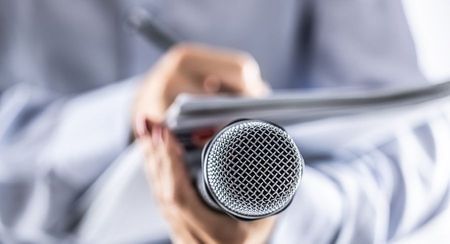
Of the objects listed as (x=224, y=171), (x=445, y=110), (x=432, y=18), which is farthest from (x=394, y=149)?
(x=224, y=171)

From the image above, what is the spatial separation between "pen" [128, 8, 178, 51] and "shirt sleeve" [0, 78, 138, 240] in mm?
105

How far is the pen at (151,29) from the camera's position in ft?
1.61

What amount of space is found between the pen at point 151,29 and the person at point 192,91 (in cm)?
1

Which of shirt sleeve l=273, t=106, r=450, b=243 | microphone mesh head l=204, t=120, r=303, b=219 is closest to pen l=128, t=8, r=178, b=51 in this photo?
shirt sleeve l=273, t=106, r=450, b=243

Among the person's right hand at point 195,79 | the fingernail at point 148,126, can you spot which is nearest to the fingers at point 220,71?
the person's right hand at point 195,79

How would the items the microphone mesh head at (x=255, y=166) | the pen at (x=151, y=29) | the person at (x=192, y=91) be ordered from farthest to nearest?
the pen at (x=151, y=29)
the person at (x=192, y=91)
the microphone mesh head at (x=255, y=166)

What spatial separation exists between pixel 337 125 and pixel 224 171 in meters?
0.12

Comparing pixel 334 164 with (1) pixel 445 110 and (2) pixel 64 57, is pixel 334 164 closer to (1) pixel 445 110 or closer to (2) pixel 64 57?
(1) pixel 445 110

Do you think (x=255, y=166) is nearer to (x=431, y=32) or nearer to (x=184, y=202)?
(x=184, y=202)

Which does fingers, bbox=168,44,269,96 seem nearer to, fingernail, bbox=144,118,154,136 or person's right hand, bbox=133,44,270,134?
person's right hand, bbox=133,44,270,134

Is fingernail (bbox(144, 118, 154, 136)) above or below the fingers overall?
above

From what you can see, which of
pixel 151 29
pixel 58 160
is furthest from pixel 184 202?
pixel 151 29

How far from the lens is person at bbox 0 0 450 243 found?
34 centimetres

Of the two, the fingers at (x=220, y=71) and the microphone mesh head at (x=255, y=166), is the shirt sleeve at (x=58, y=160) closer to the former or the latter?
the fingers at (x=220, y=71)
